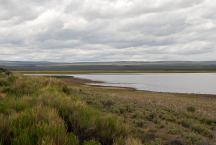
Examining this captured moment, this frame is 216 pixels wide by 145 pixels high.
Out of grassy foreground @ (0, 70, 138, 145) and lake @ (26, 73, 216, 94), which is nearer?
grassy foreground @ (0, 70, 138, 145)

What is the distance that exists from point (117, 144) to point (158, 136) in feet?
14.7

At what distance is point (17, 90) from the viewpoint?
14.2 meters

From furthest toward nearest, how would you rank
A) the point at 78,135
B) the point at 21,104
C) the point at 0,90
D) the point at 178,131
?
the point at 0,90 < the point at 178,131 < the point at 21,104 < the point at 78,135

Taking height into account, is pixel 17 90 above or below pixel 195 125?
above

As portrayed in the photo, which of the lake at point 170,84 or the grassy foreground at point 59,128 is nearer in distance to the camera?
the grassy foreground at point 59,128

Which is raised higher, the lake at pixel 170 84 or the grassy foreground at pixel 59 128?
the grassy foreground at pixel 59 128

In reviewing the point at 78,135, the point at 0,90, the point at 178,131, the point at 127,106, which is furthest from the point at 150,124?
the point at 0,90

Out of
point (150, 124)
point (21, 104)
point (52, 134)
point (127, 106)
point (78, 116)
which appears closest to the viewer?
point (52, 134)

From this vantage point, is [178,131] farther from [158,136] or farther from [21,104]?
[21,104]

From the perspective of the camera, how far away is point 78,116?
7.19m

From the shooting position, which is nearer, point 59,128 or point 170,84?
point 59,128

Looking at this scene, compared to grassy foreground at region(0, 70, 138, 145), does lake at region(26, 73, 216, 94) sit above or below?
below

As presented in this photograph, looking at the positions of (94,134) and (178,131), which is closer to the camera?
(94,134)

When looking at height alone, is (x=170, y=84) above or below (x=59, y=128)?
below
